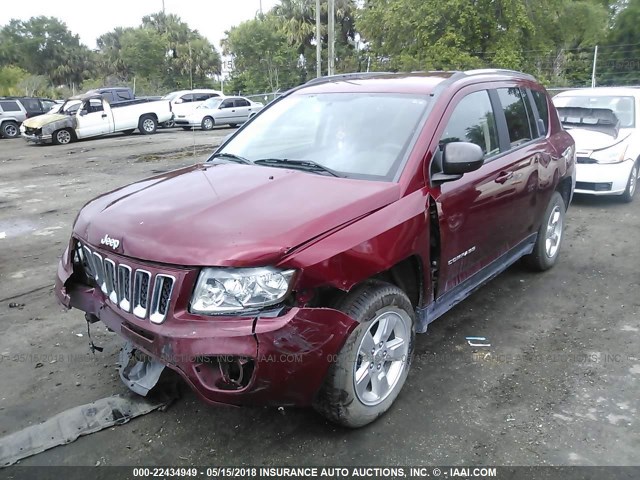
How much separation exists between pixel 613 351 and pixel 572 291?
1.15 meters

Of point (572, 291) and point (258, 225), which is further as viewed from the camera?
point (572, 291)

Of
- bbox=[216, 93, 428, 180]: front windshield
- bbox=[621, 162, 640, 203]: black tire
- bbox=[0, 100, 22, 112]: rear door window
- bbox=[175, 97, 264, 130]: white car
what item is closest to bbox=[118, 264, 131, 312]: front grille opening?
bbox=[216, 93, 428, 180]: front windshield

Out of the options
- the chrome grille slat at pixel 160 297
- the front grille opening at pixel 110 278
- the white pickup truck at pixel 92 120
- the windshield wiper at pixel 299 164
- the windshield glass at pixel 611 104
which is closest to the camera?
the chrome grille slat at pixel 160 297

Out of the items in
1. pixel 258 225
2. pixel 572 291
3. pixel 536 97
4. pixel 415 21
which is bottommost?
pixel 572 291

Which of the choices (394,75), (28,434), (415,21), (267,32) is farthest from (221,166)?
(267,32)

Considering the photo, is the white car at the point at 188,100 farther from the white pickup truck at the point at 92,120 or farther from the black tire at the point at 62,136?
the black tire at the point at 62,136

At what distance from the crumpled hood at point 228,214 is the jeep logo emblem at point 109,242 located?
0.06 ft

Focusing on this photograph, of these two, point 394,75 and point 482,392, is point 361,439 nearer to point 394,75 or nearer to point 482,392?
point 482,392

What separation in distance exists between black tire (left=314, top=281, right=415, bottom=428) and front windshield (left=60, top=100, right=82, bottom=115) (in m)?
19.9

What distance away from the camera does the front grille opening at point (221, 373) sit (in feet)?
8.05

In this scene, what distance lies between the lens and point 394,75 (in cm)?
411

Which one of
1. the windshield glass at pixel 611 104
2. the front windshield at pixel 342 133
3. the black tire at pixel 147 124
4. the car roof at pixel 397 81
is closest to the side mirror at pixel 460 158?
the front windshield at pixel 342 133

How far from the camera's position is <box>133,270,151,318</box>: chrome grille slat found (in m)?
2.59

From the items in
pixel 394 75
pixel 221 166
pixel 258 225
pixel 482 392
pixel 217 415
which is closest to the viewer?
pixel 258 225
